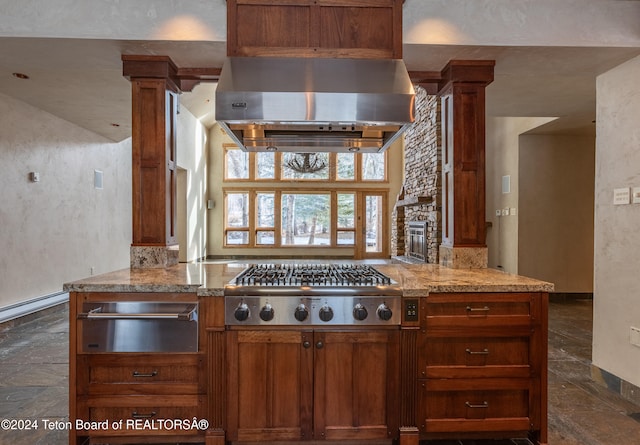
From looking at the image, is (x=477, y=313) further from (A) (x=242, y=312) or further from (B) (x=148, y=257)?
(B) (x=148, y=257)

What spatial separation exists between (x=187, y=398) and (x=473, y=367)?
1467 millimetres

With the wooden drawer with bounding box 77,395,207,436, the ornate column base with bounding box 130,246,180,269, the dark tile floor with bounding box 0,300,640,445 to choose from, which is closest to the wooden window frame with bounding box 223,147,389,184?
the dark tile floor with bounding box 0,300,640,445

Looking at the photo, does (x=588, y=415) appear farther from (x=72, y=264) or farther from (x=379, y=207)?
(x=379, y=207)

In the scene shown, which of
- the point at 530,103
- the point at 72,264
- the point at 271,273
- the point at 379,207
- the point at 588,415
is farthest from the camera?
the point at 379,207

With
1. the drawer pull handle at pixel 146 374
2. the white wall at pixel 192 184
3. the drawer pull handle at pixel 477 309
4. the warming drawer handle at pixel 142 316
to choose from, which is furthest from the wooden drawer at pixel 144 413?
the white wall at pixel 192 184

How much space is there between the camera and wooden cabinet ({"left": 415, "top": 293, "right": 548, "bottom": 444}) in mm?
1941

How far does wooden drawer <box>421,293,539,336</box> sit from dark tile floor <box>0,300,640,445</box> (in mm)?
673

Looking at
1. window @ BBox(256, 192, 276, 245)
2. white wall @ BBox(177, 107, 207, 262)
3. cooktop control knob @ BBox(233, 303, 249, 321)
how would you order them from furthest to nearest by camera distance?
window @ BBox(256, 192, 276, 245), white wall @ BBox(177, 107, 207, 262), cooktop control knob @ BBox(233, 303, 249, 321)

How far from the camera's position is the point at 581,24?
2348 millimetres

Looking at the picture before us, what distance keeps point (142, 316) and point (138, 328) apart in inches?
2.6

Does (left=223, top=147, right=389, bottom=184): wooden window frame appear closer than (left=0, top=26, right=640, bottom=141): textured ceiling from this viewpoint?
No

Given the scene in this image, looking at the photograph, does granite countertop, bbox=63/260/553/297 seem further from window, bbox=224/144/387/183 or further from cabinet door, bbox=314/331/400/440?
window, bbox=224/144/387/183

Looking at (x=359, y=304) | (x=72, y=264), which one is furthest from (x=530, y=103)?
(x=72, y=264)

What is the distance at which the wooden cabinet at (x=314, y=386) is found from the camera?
190 cm
